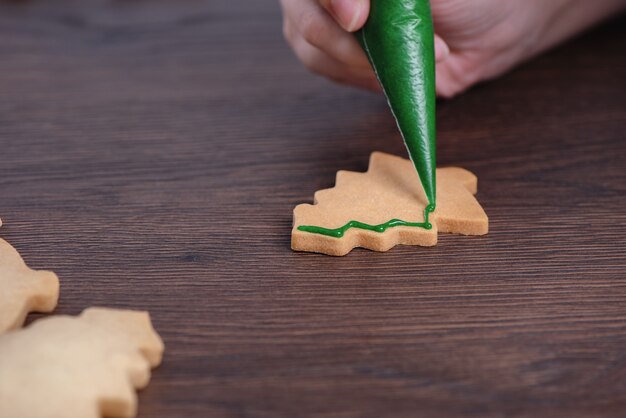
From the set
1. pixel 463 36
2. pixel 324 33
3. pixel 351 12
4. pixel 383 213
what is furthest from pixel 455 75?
pixel 383 213

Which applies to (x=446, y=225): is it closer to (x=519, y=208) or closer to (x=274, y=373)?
(x=519, y=208)

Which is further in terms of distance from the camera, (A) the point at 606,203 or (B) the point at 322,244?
(A) the point at 606,203

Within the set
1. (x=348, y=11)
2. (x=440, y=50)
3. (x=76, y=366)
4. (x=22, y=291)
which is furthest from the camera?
(x=440, y=50)

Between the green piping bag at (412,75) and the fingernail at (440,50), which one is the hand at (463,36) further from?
the green piping bag at (412,75)

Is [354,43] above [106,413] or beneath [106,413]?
above

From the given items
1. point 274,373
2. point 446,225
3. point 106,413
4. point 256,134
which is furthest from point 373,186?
point 106,413

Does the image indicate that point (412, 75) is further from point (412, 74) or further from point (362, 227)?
point (362, 227)

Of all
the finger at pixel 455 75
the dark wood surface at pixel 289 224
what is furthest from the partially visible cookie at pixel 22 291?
the finger at pixel 455 75
